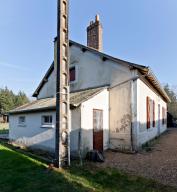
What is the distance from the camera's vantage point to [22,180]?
5.34 m

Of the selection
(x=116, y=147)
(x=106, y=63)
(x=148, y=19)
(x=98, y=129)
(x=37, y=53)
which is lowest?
(x=116, y=147)

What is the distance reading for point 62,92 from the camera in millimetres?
6961

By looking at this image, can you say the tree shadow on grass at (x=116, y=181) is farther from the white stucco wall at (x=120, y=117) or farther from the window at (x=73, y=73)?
the window at (x=73, y=73)

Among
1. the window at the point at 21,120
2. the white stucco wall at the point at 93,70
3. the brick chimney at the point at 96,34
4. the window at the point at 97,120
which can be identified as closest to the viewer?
the window at the point at 97,120

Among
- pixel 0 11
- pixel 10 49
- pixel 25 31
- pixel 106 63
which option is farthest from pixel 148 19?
pixel 10 49

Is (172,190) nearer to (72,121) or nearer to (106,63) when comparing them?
(72,121)

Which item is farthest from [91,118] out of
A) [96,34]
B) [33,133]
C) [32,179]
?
[96,34]

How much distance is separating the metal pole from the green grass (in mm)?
631

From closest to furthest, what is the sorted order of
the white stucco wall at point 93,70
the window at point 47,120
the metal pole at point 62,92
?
the metal pole at point 62,92, the window at point 47,120, the white stucco wall at point 93,70

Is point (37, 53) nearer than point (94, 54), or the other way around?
point (94, 54)

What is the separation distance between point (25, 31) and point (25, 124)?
5.61 metres

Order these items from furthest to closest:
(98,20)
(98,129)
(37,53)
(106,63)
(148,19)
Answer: (37,53)
(98,20)
(148,19)
(106,63)
(98,129)

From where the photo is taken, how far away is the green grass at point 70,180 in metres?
4.75

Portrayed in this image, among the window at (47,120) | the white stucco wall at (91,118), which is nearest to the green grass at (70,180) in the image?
the white stucco wall at (91,118)
